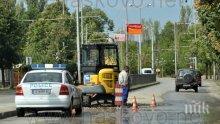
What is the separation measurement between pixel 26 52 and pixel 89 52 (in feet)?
250

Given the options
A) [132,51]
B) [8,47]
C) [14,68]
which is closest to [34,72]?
[8,47]

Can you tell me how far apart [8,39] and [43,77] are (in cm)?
4952

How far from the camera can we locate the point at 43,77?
24.0 m

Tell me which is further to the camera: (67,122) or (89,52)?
(89,52)

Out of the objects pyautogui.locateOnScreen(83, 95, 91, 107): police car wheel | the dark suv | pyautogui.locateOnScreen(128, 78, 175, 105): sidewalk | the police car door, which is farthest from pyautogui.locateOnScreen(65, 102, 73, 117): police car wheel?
Answer: the dark suv

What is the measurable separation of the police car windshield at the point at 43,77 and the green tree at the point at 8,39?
4822 centimetres

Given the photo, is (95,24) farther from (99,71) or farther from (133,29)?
(99,71)

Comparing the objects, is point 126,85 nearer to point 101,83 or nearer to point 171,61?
point 101,83

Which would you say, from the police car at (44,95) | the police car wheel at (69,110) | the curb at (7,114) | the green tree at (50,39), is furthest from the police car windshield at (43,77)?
the green tree at (50,39)

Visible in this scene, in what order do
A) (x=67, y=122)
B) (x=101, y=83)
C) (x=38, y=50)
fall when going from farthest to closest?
1. (x=38, y=50)
2. (x=101, y=83)
3. (x=67, y=122)

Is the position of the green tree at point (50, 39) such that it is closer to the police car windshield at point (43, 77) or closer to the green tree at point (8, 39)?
the green tree at point (8, 39)

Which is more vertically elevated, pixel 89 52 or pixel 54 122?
pixel 89 52

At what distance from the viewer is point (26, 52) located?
357 ft

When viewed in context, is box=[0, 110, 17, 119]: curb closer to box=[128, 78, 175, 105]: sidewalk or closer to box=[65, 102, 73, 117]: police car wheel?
box=[65, 102, 73, 117]: police car wheel
